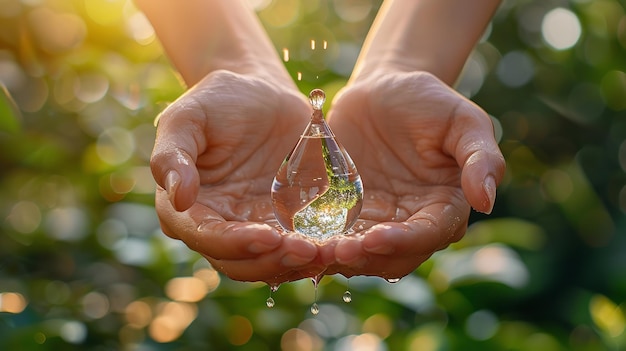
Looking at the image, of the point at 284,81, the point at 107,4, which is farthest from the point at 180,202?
the point at 107,4

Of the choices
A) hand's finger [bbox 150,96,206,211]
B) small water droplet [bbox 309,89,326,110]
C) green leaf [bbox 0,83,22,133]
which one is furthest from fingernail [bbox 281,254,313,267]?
green leaf [bbox 0,83,22,133]

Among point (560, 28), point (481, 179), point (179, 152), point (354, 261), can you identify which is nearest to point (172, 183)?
point (179, 152)

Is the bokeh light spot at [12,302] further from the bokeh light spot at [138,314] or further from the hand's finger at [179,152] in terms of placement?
the hand's finger at [179,152]

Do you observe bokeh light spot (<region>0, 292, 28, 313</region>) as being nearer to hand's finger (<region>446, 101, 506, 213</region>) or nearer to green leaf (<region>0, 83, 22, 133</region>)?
green leaf (<region>0, 83, 22, 133</region>)

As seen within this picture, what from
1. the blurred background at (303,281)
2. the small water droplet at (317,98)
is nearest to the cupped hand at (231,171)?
the small water droplet at (317,98)

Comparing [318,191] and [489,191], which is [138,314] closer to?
[318,191]

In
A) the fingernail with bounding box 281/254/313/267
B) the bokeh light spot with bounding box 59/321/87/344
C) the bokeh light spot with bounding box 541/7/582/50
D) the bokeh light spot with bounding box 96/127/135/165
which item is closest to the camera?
the fingernail with bounding box 281/254/313/267
